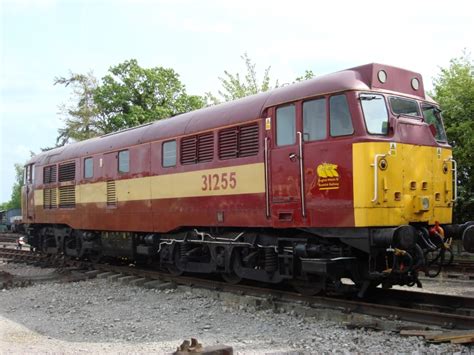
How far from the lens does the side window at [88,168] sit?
14755 millimetres

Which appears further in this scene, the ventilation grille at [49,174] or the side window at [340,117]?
the ventilation grille at [49,174]

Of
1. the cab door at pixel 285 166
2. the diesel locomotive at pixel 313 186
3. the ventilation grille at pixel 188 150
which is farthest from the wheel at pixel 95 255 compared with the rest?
the cab door at pixel 285 166

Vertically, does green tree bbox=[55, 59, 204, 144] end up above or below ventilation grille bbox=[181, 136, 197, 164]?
above

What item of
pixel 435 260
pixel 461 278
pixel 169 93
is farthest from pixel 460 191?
pixel 169 93

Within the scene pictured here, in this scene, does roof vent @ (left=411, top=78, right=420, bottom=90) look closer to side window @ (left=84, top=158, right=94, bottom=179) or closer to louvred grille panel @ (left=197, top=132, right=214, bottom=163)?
louvred grille panel @ (left=197, top=132, right=214, bottom=163)

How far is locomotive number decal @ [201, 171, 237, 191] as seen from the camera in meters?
9.81

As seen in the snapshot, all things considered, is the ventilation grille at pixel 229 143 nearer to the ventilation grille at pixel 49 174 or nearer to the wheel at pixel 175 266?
the wheel at pixel 175 266

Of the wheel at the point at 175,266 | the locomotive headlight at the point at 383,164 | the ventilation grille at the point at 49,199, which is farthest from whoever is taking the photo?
the ventilation grille at the point at 49,199

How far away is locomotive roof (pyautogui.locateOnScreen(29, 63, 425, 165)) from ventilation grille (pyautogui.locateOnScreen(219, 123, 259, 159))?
0.54ft

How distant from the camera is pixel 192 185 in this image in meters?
10.8

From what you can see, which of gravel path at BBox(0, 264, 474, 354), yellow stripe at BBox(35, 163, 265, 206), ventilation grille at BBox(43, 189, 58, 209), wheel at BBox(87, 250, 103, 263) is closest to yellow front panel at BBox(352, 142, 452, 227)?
gravel path at BBox(0, 264, 474, 354)

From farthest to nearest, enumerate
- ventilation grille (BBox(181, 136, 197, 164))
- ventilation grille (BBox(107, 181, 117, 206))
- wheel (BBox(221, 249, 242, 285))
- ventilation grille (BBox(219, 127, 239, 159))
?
1. ventilation grille (BBox(107, 181, 117, 206))
2. ventilation grille (BBox(181, 136, 197, 164))
3. wheel (BBox(221, 249, 242, 285))
4. ventilation grille (BBox(219, 127, 239, 159))

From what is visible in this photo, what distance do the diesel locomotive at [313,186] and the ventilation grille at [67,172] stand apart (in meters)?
4.42

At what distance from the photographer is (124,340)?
23.4 ft
